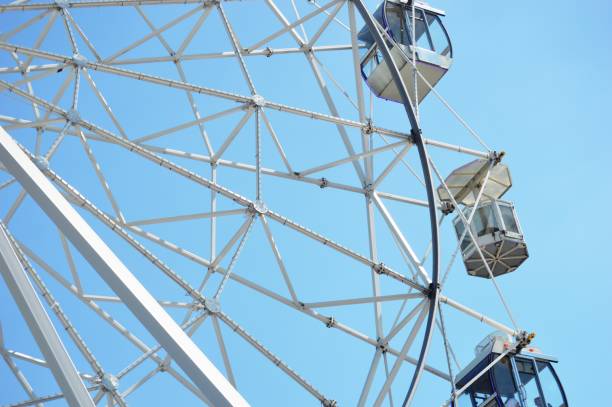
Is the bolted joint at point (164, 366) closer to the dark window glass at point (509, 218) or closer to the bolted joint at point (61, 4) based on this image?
the bolted joint at point (61, 4)

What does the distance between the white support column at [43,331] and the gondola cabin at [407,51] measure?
13532 millimetres


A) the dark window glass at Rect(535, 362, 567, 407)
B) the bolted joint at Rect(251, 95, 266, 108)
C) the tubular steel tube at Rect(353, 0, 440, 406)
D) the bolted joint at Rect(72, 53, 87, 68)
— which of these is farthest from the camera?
the dark window glass at Rect(535, 362, 567, 407)

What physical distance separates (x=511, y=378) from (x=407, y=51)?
27.1ft

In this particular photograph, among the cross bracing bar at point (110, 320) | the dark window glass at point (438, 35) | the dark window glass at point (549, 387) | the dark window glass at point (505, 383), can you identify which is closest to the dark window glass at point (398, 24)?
the dark window glass at point (438, 35)

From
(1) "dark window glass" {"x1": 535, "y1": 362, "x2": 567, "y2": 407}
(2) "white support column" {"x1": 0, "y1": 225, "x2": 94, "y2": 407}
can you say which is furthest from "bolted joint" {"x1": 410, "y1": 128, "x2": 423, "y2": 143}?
(2) "white support column" {"x1": 0, "y1": 225, "x2": 94, "y2": 407}

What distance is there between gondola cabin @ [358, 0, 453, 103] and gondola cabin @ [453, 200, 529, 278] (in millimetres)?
3534

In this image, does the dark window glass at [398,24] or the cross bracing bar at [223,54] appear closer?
the cross bracing bar at [223,54]

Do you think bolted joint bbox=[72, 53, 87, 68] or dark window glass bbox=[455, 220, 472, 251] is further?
dark window glass bbox=[455, 220, 472, 251]

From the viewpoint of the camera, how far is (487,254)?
22.7 metres

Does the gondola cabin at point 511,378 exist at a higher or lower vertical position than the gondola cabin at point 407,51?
lower

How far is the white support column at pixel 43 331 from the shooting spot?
9.74 m

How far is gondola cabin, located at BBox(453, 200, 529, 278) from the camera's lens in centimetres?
2242

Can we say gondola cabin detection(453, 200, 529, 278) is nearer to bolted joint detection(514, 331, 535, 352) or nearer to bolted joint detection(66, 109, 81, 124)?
bolted joint detection(514, 331, 535, 352)

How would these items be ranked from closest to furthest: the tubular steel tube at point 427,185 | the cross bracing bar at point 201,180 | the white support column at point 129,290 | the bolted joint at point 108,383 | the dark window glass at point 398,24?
the white support column at point 129,290, the bolted joint at point 108,383, the cross bracing bar at point 201,180, the tubular steel tube at point 427,185, the dark window glass at point 398,24
